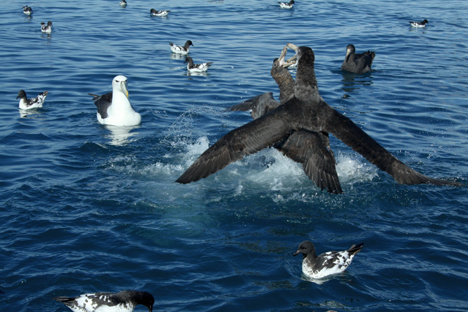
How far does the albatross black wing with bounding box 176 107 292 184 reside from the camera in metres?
8.27

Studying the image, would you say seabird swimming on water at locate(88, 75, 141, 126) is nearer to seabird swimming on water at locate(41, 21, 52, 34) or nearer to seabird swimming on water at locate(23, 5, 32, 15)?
seabird swimming on water at locate(41, 21, 52, 34)

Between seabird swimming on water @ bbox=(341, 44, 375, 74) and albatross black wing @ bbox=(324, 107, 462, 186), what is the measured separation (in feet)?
30.5

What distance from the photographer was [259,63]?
1828 centimetres

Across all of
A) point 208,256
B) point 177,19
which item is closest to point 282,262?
point 208,256

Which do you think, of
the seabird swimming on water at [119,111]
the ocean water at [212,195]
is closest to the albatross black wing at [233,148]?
the ocean water at [212,195]

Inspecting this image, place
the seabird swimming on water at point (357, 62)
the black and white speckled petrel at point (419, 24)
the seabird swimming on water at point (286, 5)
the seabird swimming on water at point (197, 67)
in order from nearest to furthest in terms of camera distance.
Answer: the seabird swimming on water at point (197, 67) < the seabird swimming on water at point (357, 62) < the black and white speckled petrel at point (419, 24) < the seabird swimming on water at point (286, 5)

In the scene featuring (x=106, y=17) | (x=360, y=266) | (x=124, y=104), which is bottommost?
(x=360, y=266)

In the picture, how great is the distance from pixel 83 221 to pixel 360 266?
4084mm

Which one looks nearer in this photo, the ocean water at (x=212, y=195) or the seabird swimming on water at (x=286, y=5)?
the ocean water at (x=212, y=195)

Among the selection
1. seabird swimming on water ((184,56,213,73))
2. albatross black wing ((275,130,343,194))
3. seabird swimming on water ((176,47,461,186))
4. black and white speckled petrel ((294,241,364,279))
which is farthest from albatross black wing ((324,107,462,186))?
seabird swimming on water ((184,56,213,73))

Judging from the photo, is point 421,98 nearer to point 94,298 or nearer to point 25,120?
point 25,120

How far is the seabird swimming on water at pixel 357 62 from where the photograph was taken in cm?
1736

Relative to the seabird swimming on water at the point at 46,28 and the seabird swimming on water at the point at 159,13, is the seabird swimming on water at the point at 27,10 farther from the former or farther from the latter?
the seabird swimming on water at the point at 159,13

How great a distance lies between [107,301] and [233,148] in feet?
11.1
